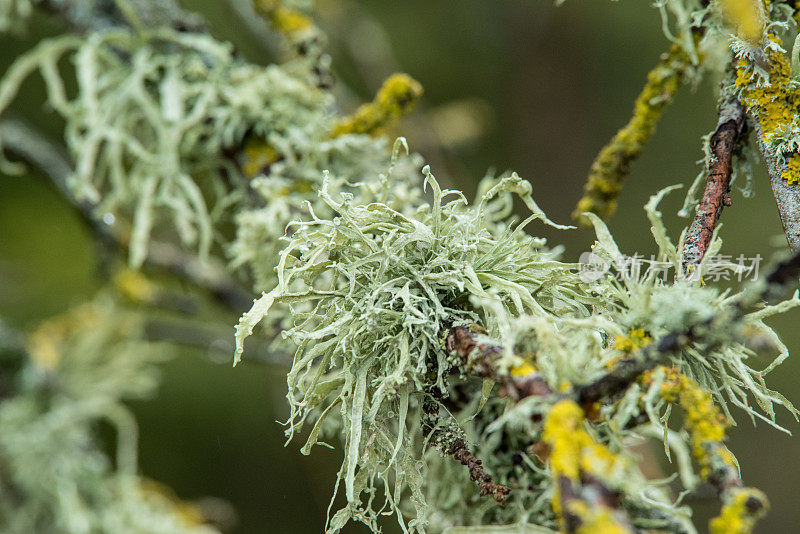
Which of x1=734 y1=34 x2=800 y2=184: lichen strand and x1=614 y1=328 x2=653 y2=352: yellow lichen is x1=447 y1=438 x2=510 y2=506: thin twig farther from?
x1=734 y1=34 x2=800 y2=184: lichen strand

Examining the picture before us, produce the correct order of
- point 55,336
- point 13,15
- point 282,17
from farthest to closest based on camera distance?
point 55,336, point 13,15, point 282,17

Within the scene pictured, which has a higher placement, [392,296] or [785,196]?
[785,196]

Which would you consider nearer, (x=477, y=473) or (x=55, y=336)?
(x=477, y=473)

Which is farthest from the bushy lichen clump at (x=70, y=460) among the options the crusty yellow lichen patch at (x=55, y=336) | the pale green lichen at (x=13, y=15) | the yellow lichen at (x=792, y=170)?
the yellow lichen at (x=792, y=170)

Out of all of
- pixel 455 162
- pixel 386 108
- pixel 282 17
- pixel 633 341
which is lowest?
pixel 633 341

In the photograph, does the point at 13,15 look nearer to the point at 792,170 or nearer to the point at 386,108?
the point at 386,108

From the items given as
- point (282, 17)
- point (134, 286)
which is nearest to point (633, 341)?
point (282, 17)

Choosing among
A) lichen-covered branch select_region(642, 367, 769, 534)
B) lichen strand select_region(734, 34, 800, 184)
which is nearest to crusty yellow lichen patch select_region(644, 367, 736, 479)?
lichen-covered branch select_region(642, 367, 769, 534)
